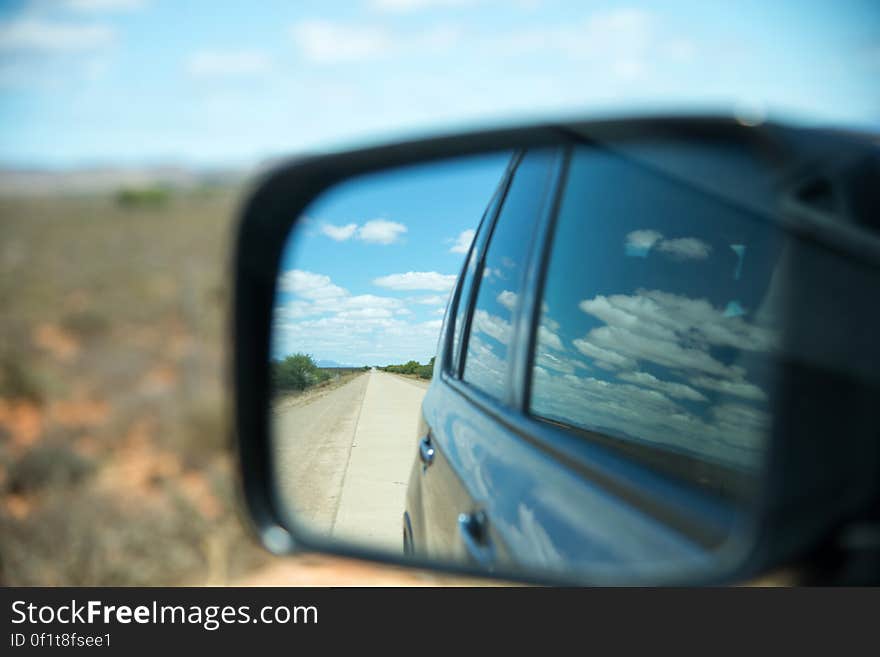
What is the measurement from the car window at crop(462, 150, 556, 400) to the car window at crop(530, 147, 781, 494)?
0.14 meters

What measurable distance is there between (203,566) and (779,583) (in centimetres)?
760

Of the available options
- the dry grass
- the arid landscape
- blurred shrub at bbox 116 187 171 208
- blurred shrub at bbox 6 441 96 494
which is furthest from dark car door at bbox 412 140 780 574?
blurred shrub at bbox 116 187 171 208

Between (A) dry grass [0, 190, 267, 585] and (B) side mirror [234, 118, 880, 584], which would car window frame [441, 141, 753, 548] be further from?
(A) dry grass [0, 190, 267, 585]

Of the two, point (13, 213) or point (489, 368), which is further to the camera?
point (13, 213)

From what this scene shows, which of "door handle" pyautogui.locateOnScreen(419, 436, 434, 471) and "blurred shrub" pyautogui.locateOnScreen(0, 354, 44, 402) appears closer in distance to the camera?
"door handle" pyautogui.locateOnScreen(419, 436, 434, 471)

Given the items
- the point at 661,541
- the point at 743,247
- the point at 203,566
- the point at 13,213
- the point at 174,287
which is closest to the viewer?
the point at 661,541

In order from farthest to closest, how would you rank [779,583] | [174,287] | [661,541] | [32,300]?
1. [174,287]
2. [32,300]
3. [661,541]
4. [779,583]

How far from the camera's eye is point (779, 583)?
1.15 m

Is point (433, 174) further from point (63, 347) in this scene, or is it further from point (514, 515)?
point (63, 347)

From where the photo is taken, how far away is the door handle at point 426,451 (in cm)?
262

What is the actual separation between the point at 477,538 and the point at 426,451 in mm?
845

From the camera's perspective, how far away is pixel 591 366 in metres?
2.08

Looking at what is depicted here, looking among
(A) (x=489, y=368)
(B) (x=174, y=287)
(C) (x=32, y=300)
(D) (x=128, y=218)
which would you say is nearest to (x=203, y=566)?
(A) (x=489, y=368)

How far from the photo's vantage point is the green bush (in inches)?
96.5
